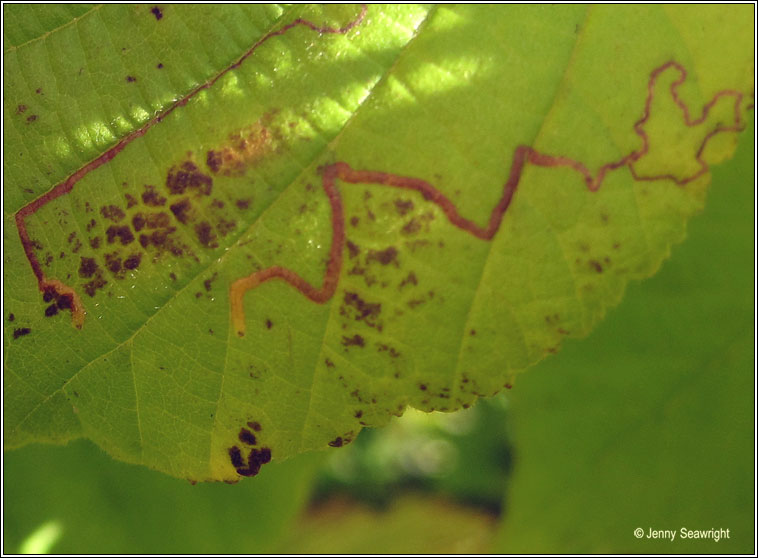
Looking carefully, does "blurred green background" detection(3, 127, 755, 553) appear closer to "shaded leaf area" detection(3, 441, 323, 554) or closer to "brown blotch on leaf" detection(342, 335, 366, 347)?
"shaded leaf area" detection(3, 441, 323, 554)

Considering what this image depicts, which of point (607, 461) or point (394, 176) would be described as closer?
point (394, 176)

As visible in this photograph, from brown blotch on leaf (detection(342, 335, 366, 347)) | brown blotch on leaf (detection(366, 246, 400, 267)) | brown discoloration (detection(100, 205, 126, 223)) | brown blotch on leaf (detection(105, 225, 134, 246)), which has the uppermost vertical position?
brown discoloration (detection(100, 205, 126, 223))

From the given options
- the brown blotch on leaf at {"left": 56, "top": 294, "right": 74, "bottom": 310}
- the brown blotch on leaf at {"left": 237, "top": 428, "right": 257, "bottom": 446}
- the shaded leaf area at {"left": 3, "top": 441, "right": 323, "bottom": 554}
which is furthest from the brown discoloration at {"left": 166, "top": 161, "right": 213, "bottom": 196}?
the shaded leaf area at {"left": 3, "top": 441, "right": 323, "bottom": 554}

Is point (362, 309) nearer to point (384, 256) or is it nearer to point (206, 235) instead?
point (384, 256)

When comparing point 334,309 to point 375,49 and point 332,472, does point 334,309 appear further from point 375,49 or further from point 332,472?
point 332,472

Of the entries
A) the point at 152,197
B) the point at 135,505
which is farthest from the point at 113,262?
the point at 135,505

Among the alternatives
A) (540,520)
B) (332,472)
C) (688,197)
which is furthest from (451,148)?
(332,472)
